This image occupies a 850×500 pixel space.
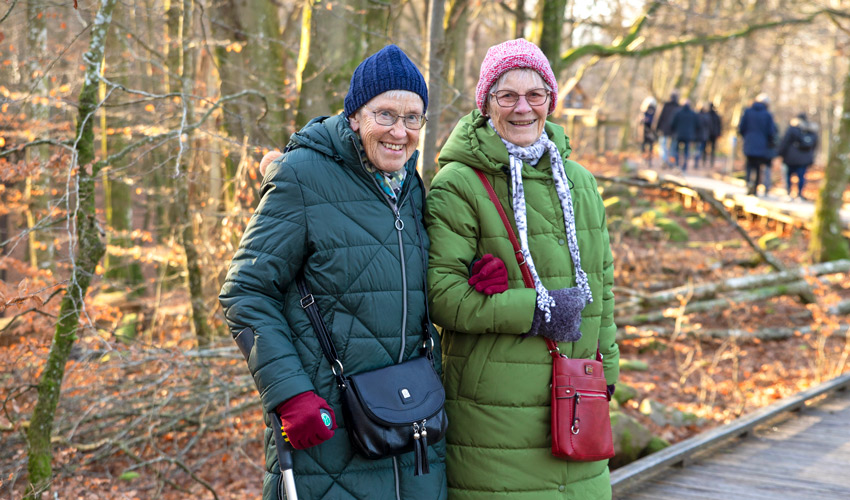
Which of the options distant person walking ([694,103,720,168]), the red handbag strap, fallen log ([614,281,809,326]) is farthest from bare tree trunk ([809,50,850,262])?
the red handbag strap

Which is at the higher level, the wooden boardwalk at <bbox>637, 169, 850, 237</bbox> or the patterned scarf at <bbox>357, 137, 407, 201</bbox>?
the patterned scarf at <bbox>357, 137, 407, 201</bbox>

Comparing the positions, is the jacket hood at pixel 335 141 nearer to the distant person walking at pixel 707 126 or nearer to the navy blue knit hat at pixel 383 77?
the navy blue knit hat at pixel 383 77

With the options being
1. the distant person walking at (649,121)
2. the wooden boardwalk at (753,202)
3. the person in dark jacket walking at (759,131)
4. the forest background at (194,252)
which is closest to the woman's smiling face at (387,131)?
the forest background at (194,252)

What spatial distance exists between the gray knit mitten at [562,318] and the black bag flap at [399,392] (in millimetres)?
450

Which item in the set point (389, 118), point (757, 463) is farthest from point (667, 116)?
point (389, 118)

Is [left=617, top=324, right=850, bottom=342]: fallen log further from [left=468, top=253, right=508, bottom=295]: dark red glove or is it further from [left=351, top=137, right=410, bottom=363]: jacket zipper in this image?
[left=351, top=137, right=410, bottom=363]: jacket zipper

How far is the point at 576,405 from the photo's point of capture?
262 cm

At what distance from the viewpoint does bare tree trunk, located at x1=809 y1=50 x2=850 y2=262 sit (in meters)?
13.1

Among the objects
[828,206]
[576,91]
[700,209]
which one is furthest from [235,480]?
[576,91]

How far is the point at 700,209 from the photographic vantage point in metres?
19.6

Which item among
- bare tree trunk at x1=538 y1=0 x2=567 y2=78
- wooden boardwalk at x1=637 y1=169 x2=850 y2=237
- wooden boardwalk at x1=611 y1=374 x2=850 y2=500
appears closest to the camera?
wooden boardwalk at x1=611 y1=374 x2=850 y2=500

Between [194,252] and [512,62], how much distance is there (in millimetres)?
6500

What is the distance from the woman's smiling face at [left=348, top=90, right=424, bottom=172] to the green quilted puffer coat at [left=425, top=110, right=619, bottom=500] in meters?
0.29

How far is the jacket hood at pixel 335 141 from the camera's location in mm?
2406
